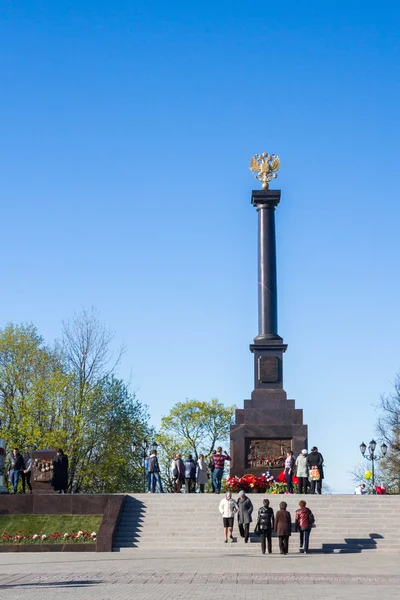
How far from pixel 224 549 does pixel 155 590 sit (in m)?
10.6

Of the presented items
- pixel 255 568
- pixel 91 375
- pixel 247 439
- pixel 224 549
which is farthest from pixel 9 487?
pixel 255 568

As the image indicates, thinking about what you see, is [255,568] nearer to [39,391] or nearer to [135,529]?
[135,529]

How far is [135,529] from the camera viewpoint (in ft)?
91.5

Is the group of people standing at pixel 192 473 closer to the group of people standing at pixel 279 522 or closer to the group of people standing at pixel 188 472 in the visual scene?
the group of people standing at pixel 188 472

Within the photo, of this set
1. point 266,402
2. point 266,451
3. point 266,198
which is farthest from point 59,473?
point 266,198

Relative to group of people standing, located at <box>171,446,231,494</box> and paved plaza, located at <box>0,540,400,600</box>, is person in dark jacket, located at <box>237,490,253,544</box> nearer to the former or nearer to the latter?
paved plaza, located at <box>0,540,400,600</box>

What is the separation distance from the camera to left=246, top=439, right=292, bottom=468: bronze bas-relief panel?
1436 inches

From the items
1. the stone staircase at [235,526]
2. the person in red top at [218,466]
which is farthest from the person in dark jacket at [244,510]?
the person in red top at [218,466]

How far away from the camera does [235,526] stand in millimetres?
28109

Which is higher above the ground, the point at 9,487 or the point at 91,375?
the point at 91,375

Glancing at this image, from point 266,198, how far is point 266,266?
3131 mm

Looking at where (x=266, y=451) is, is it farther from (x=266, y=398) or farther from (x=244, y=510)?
(x=244, y=510)

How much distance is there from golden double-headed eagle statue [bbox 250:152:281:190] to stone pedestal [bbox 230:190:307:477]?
176cm

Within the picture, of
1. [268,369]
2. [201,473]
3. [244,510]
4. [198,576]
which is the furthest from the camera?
[268,369]
